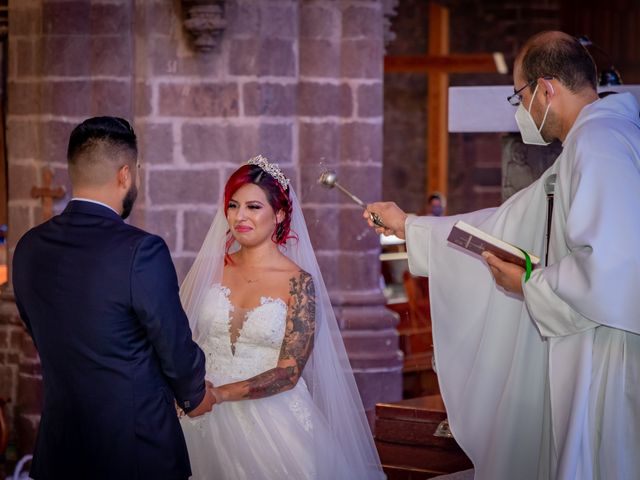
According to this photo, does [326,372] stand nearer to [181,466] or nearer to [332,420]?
[332,420]

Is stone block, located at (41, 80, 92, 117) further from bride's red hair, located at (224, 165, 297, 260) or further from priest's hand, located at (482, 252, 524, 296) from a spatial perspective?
priest's hand, located at (482, 252, 524, 296)

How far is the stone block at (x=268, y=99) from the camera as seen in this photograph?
6812 millimetres

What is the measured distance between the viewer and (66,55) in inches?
269

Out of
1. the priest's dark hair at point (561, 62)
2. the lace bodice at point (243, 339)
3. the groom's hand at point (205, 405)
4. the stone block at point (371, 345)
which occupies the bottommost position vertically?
the stone block at point (371, 345)

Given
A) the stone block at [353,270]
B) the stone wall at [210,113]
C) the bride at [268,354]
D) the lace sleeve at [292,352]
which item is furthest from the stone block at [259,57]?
the lace sleeve at [292,352]

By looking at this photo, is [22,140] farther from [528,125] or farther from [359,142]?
[528,125]

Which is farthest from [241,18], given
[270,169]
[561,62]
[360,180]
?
[561,62]

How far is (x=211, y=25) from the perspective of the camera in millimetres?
6684

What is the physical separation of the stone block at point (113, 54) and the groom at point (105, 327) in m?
3.53

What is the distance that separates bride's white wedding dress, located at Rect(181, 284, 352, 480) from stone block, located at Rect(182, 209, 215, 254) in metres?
2.41

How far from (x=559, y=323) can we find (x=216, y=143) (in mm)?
3567

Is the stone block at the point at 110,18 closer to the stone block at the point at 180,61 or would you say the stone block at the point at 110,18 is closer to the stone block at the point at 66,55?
the stone block at the point at 66,55

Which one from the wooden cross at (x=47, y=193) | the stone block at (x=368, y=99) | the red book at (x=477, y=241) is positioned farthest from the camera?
the stone block at (x=368, y=99)

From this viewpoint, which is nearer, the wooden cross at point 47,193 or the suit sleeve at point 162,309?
the suit sleeve at point 162,309
